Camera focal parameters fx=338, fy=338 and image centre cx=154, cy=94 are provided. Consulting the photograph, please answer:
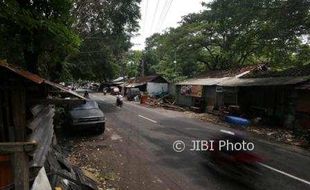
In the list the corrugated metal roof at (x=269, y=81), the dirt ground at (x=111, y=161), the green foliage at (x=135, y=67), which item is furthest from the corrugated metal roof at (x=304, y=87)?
the green foliage at (x=135, y=67)

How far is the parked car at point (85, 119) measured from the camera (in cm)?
1661

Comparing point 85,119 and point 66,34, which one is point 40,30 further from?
point 85,119

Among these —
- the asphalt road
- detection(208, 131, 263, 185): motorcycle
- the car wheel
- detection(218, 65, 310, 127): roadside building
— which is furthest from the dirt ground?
detection(218, 65, 310, 127): roadside building

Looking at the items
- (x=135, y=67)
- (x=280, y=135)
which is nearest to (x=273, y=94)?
(x=280, y=135)

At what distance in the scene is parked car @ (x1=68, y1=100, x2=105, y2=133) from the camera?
16609 mm

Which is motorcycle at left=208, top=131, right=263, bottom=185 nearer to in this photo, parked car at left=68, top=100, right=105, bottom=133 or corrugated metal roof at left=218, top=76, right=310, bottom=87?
parked car at left=68, top=100, right=105, bottom=133

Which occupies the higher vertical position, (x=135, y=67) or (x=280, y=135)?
(x=135, y=67)

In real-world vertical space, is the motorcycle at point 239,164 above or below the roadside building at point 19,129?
below

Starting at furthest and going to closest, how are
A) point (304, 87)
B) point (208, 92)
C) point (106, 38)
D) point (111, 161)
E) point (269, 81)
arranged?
1. point (208, 92)
2. point (106, 38)
3. point (269, 81)
4. point (304, 87)
5. point (111, 161)

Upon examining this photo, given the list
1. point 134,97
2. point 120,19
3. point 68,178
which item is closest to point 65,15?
point 68,178

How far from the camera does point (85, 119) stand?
16734 millimetres

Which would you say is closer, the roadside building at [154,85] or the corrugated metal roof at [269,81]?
the corrugated metal roof at [269,81]

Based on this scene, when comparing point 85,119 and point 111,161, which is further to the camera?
point 85,119

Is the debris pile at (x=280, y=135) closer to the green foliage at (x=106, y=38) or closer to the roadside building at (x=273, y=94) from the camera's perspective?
the roadside building at (x=273, y=94)
